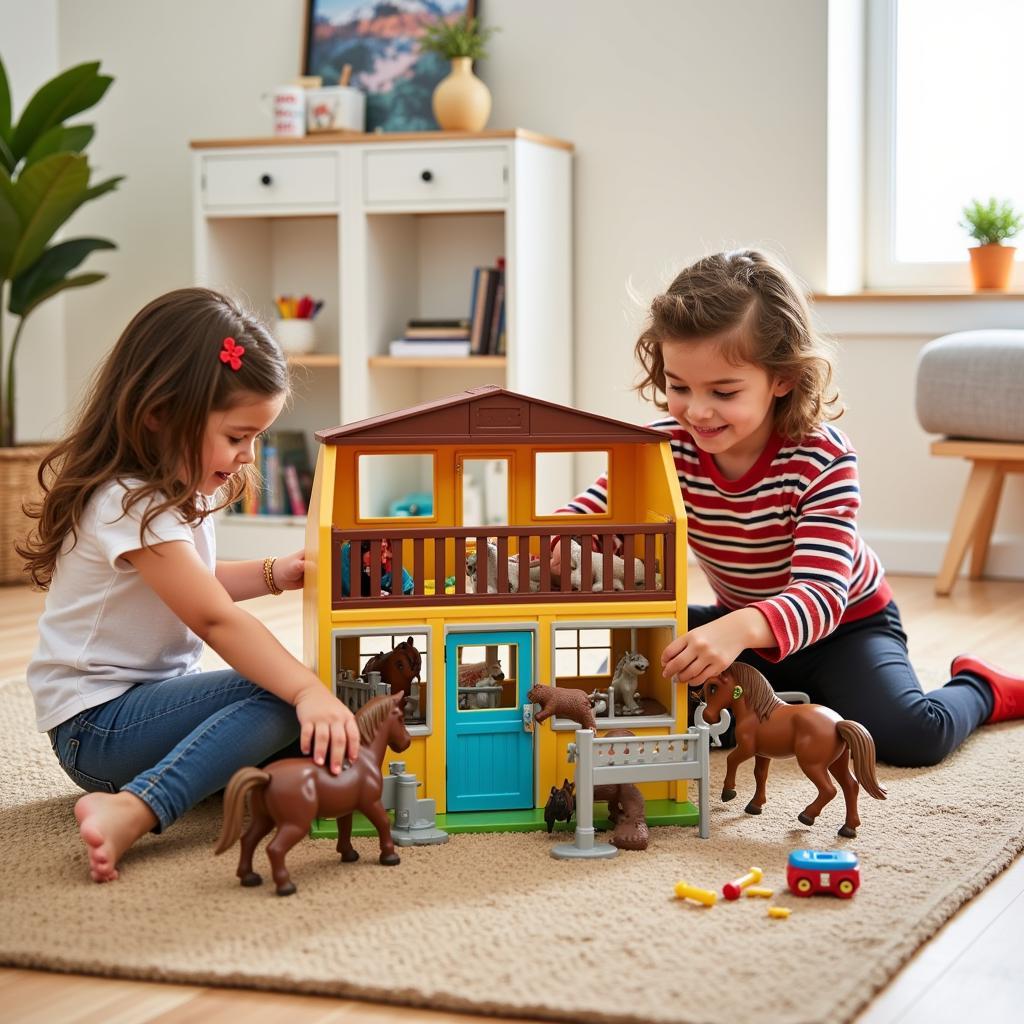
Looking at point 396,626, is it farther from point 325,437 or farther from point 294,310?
point 294,310

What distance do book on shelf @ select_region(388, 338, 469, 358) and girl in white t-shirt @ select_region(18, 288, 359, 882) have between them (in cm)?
180

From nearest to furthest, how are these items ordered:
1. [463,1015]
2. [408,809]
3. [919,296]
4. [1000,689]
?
[463,1015] < [408,809] < [1000,689] < [919,296]

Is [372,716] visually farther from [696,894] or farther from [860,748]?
[860,748]

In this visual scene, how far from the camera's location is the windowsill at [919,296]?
3.05 meters

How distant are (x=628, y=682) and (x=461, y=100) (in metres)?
2.09

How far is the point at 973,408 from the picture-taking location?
271 centimetres

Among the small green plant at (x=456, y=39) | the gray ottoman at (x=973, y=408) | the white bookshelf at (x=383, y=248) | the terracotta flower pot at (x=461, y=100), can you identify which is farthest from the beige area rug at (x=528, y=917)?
the small green plant at (x=456, y=39)

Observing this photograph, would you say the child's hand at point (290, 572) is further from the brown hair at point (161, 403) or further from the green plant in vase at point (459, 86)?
the green plant in vase at point (459, 86)

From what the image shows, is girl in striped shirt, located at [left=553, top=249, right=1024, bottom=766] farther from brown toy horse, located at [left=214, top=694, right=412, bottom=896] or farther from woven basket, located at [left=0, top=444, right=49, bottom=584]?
woven basket, located at [left=0, top=444, right=49, bottom=584]

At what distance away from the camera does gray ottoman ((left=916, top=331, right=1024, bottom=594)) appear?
2.67 m

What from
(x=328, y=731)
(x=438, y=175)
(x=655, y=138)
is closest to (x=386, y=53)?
(x=438, y=175)

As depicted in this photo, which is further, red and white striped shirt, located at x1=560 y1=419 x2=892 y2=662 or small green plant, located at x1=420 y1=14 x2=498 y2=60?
small green plant, located at x1=420 y1=14 x2=498 y2=60

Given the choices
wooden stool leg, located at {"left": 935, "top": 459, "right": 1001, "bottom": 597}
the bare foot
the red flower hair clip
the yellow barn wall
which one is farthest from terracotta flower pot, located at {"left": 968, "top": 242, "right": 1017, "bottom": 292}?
the bare foot

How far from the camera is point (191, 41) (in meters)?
3.66
